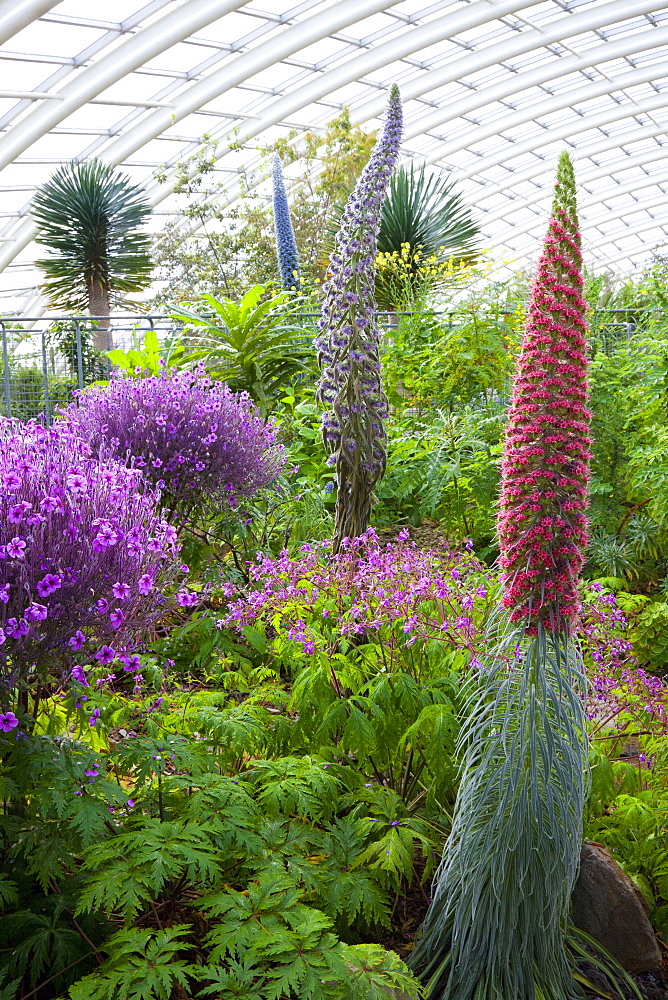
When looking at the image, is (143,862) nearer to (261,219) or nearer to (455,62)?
(261,219)

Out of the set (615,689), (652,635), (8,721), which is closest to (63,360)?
(652,635)

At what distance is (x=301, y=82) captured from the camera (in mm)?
18859

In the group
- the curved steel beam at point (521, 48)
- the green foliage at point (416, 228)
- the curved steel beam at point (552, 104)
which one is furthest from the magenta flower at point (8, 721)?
the curved steel beam at point (552, 104)

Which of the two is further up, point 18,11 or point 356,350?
point 18,11

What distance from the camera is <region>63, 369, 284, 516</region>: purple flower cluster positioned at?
3.65 m

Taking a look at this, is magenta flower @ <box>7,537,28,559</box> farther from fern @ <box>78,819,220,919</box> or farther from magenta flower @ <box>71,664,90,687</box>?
fern @ <box>78,819,220,919</box>

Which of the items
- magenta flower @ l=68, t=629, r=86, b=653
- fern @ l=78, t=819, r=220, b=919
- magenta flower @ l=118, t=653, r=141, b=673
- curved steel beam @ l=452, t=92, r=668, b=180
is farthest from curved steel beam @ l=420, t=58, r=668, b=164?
fern @ l=78, t=819, r=220, b=919

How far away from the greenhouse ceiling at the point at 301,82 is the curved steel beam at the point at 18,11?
0.02m

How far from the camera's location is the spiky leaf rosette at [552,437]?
1.69 metres

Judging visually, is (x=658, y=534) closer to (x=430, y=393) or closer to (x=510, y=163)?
(x=430, y=393)

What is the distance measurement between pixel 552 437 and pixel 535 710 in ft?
1.93

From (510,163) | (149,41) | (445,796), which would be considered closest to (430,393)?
(445,796)

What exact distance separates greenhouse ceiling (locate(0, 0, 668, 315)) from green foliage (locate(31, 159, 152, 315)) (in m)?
1.42

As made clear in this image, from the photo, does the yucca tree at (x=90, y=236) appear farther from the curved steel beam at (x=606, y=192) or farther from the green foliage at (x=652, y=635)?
the curved steel beam at (x=606, y=192)
